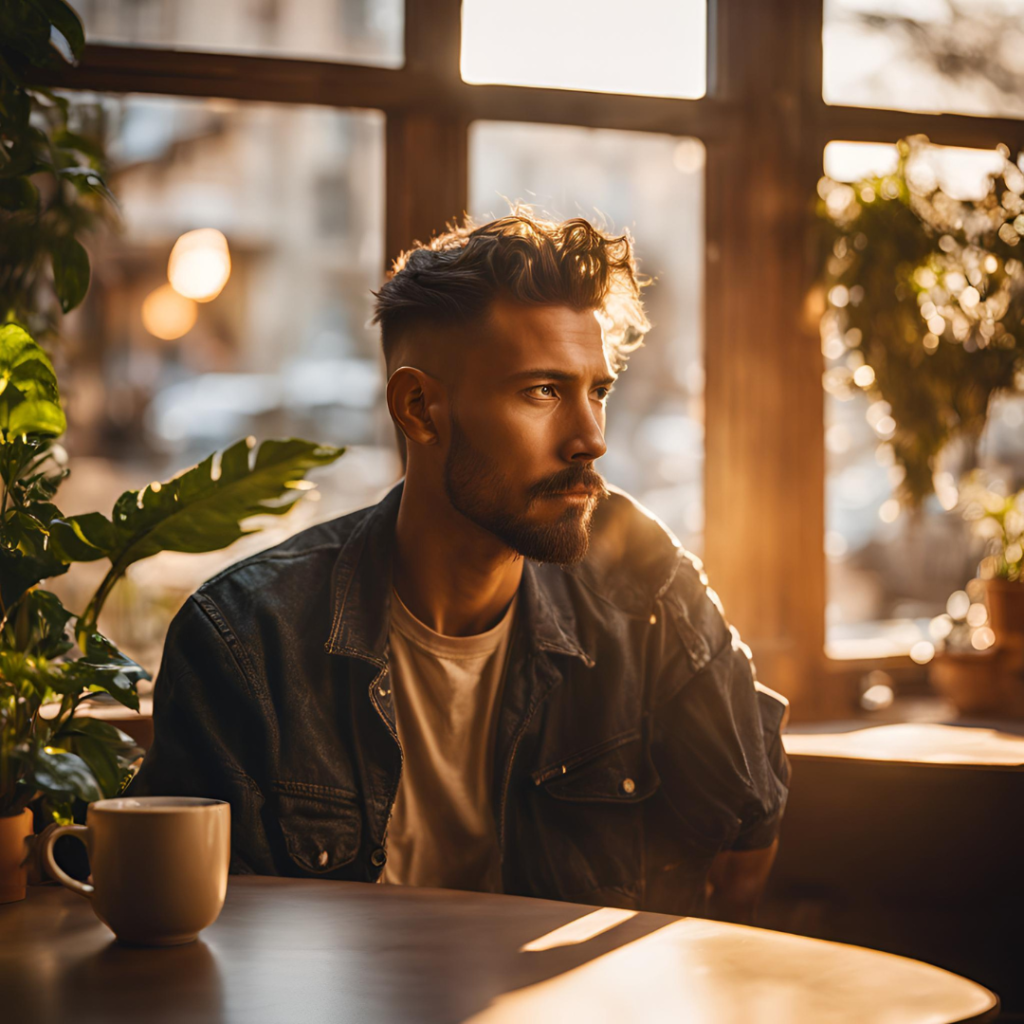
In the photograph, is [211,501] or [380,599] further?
[380,599]

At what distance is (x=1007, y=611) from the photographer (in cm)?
279

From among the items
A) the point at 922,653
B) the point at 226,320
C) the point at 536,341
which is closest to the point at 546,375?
the point at 536,341

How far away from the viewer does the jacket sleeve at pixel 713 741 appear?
5.63 ft

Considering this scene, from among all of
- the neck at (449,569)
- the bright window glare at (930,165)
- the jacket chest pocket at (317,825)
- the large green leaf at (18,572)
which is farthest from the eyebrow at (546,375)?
the bright window glare at (930,165)

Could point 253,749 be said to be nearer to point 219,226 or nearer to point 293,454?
point 293,454

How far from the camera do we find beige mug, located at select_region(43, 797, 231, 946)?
958 millimetres

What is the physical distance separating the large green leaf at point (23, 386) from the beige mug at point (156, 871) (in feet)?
1.46

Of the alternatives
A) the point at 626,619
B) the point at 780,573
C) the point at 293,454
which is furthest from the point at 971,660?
the point at 293,454

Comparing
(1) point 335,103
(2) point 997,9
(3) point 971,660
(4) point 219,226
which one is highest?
(2) point 997,9

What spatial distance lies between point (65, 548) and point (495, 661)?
767 mm

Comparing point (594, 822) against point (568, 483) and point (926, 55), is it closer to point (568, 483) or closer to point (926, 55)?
point (568, 483)

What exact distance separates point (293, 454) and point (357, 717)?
→ 0.62m

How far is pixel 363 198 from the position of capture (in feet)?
8.87

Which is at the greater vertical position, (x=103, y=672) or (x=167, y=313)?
(x=167, y=313)
